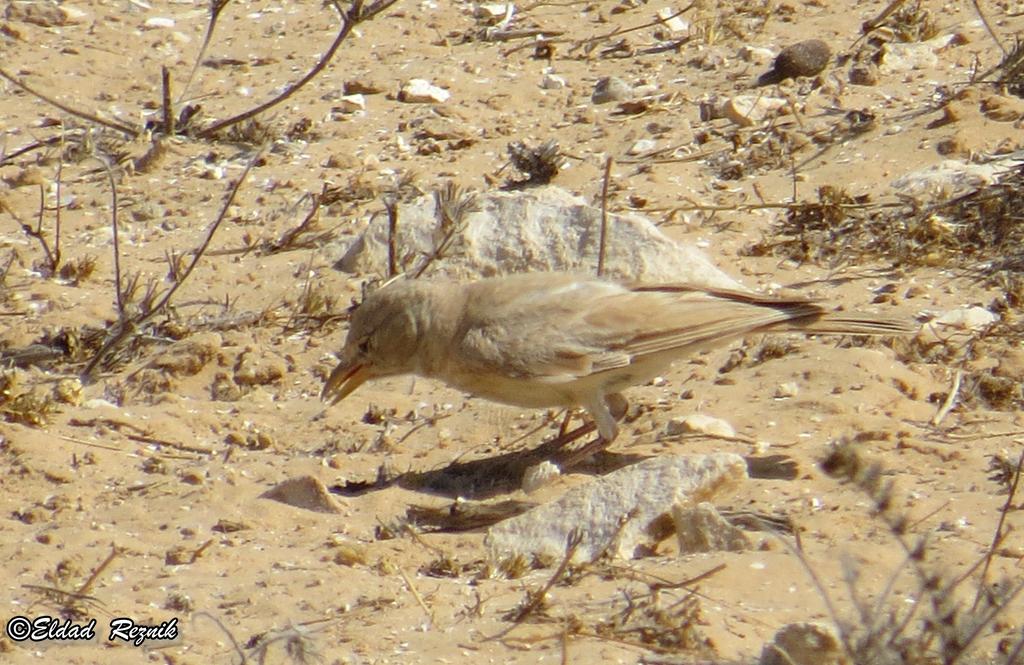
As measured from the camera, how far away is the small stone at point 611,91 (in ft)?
30.1

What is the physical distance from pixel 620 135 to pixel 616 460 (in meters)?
3.01

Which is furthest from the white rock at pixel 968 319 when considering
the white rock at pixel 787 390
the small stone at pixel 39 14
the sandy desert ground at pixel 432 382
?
the small stone at pixel 39 14

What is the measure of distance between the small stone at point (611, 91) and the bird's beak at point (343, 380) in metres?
3.08

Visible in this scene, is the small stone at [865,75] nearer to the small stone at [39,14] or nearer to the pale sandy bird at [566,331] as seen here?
the pale sandy bird at [566,331]

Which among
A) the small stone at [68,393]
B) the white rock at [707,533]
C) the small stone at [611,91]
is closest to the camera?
the white rock at [707,533]

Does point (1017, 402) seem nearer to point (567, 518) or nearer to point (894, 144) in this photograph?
point (567, 518)

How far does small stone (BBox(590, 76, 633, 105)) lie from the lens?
30.1 ft

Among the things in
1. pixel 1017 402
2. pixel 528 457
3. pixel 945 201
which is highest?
pixel 945 201

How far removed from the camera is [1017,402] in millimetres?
6078

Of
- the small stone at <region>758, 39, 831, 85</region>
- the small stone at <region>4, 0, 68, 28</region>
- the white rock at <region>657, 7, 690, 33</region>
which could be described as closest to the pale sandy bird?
the small stone at <region>758, 39, 831, 85</region>

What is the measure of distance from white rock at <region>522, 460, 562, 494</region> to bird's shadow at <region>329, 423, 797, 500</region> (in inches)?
4.4

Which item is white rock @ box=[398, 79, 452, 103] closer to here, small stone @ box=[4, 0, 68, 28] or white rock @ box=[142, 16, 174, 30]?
white rock @ box=[142, 16, 174, 30]

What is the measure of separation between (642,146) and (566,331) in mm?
2637

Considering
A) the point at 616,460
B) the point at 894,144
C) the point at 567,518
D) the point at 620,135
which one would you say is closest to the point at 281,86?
the point at 620,135
